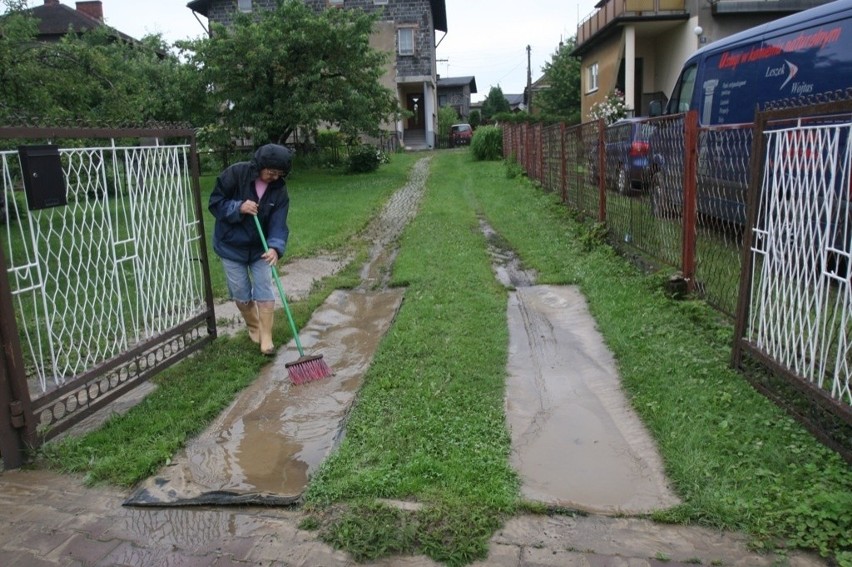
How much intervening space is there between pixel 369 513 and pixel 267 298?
2.74m

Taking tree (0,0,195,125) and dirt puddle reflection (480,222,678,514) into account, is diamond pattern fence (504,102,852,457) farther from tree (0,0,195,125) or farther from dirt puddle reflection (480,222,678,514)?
tree (0,0,195,125)

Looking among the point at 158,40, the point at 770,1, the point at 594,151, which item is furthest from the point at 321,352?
the point at 158,40

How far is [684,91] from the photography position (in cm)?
1022

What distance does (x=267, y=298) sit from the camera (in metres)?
5.47

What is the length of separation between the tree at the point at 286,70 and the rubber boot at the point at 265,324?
13712mm

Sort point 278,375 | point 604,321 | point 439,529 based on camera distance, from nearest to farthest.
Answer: point 439,529, point 278,375, point 604,321

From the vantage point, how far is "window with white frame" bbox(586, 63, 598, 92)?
2677cm

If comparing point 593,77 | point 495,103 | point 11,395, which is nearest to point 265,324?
point 11,395

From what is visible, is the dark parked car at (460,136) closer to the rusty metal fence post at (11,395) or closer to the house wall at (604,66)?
the house wall at (604,66)

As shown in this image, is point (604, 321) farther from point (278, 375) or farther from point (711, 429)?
point (278, 375)

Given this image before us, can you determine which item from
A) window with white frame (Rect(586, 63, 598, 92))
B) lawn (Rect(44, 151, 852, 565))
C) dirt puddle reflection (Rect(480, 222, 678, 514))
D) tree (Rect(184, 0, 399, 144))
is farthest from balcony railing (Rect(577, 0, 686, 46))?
dirt puddle reflection (Rect(480, 222, 678, 514))

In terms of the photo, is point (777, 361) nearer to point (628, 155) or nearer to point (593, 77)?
point (628, 155)

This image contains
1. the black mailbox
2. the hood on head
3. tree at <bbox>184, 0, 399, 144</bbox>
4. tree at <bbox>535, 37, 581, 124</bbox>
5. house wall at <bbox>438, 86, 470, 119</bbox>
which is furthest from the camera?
house wall at <bbox>438, 86, 470, 119</bbox>

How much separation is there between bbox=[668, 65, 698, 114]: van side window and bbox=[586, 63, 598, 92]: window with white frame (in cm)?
1698
